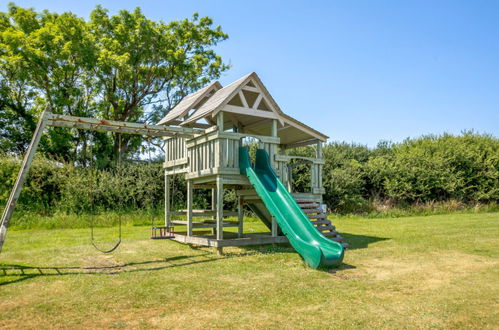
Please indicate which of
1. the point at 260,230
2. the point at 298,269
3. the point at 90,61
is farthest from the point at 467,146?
the point at 90,61

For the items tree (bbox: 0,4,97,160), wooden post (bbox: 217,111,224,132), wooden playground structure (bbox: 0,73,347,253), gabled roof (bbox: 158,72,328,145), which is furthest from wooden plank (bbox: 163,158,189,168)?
tree (bbox: 0,4,97,160)

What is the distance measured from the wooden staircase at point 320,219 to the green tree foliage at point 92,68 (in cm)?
1445

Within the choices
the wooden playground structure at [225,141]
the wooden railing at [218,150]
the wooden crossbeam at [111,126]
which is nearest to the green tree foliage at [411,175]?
the wooden playground structure at [225,141]

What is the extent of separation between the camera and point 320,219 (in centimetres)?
1044

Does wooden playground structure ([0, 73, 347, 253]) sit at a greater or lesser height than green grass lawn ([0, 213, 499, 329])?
greater

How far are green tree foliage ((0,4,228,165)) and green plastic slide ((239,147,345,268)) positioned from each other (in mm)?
13532

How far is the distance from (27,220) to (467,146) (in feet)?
80.3

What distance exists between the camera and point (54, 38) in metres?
22.6

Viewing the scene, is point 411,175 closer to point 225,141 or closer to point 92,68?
point 225,141

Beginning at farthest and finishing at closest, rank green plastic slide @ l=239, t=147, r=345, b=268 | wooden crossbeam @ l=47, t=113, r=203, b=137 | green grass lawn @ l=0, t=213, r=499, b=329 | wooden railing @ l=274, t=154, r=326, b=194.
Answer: wooden railing @ l=274, t=154, r=326, b=194 → wooden crossbeam @ l=47, t=113, r=203, b=137 → green plastic slide @ l=239, t=147, r=345, b=268 → green grass lawn @ l=0, t=213, r=499, b=329

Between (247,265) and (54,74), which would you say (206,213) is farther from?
(54,74)

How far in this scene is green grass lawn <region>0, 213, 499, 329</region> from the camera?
4.96 m

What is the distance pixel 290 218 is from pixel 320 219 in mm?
1768

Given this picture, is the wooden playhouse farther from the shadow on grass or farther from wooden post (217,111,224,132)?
the shadow on grass
